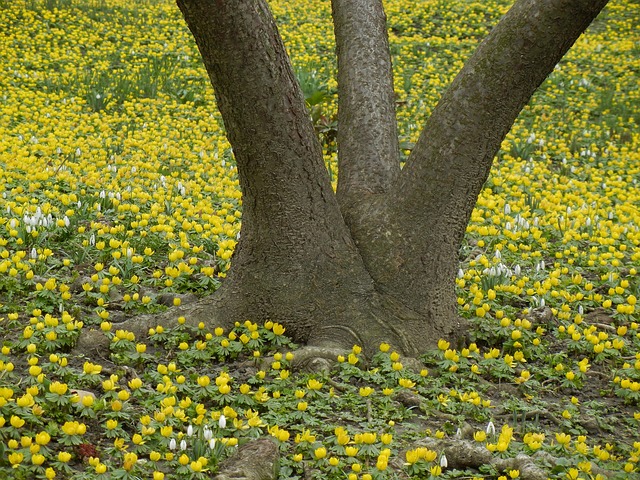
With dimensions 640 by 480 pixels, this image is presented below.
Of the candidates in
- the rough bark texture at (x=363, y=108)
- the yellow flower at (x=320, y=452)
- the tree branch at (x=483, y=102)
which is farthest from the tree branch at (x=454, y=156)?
the yellow flower at (x=320, y=452)

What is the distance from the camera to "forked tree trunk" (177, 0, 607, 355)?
3.95 metres

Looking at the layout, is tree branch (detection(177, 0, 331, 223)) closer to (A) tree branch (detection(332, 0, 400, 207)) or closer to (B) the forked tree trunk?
(B) the forked tree trunk

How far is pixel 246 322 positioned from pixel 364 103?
168 centimetres

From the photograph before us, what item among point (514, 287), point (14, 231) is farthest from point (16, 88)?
point (514, 287)

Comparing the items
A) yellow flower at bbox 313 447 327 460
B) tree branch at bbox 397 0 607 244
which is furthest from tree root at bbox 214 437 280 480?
tree branch at bbox 397 0 607 244

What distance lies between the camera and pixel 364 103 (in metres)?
5.07

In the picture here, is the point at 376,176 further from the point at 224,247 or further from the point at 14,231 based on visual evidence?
the point at 14,231

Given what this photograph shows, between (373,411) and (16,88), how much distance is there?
23.7 feet

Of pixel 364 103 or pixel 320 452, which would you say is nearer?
pixel 320 452

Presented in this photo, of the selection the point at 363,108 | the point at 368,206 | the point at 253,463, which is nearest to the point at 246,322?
the point at 368,206

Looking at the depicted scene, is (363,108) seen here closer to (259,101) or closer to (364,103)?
(364,103)

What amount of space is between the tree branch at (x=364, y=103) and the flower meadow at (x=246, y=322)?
0.94m

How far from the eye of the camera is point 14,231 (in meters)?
4.96

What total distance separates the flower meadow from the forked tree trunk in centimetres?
20
